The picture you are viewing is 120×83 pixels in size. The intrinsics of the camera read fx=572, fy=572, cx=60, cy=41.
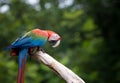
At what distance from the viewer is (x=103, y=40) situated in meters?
11.0

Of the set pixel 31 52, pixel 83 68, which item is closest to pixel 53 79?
pixel 83 68

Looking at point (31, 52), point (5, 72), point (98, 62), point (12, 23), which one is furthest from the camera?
→ point (98, 62)

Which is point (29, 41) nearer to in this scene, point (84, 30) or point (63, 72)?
point (63, 72)

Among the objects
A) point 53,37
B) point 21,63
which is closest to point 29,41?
point 53,37

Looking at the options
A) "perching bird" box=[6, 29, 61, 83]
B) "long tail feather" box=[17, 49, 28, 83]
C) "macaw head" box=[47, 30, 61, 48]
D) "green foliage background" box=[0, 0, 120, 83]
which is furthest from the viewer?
"green foliage background" box=[0, 0, 120, 83]

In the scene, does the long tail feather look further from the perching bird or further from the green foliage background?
the green foliage background

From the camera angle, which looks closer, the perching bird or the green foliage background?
the perching bird

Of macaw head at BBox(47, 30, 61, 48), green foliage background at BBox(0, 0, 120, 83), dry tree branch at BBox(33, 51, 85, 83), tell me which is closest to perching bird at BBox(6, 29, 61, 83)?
macaw head at BBox(47, 30, 61, 48)

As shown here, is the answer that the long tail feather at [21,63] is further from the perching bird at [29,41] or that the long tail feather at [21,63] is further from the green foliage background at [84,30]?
the green foliage background at [84,30]

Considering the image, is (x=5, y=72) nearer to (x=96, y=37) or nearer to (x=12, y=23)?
(x=12, y=23)

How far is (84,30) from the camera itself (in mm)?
11281

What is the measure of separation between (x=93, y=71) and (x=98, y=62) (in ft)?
0.64

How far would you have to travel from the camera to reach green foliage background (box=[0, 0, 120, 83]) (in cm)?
1052

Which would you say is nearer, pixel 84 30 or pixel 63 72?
pixel 63 72
